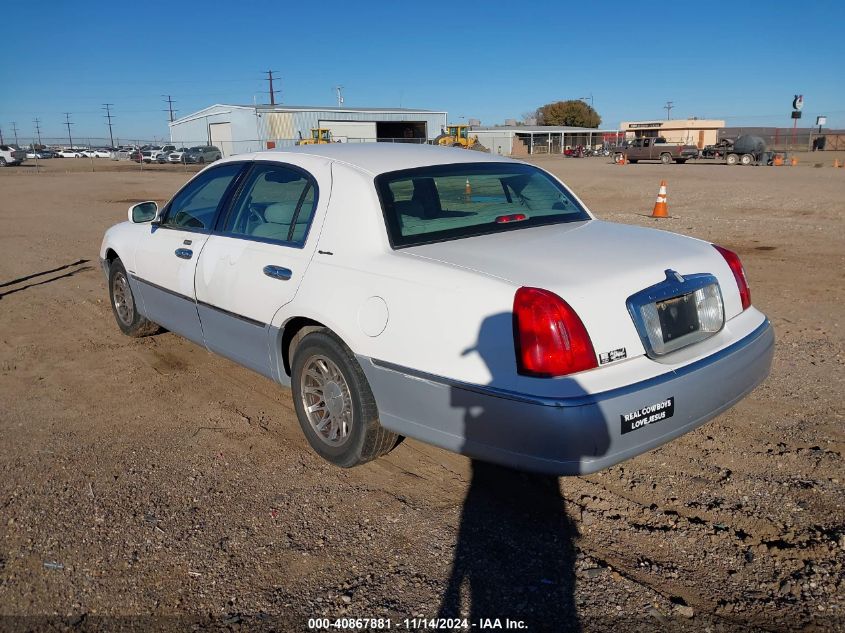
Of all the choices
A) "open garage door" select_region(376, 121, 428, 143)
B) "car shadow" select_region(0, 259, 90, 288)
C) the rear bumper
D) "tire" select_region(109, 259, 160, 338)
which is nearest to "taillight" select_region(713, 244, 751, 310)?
the rear bumper

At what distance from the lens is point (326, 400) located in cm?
378

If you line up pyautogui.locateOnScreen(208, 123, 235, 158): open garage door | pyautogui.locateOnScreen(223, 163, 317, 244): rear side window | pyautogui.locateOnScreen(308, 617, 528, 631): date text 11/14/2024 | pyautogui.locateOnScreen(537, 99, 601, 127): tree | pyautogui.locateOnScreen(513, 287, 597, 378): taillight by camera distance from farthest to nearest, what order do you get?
pyautogui.locateOnScreen(537, 99, 601, 127): tree
pyautogui.locateOnScreen(208, 123, 235, 158): open garage door
pyautogui.locateOnScreen(223, 163, 317, 244): rear side window
pyautogui.locateOnScreen(513, 287, 597, 378): taillight
pyautogui.locateOnScreen(308, 617, 528, 631): date text 11/14/2024

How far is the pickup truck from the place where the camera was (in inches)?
1726

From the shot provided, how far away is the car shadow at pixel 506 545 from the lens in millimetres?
2664

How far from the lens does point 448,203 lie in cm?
400

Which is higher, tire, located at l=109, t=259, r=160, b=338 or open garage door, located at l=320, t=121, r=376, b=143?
open garage door, located at l=320, t=121, r=376, b=143

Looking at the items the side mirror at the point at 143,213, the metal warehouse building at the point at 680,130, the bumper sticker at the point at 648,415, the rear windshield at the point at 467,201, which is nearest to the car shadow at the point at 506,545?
the bumper sticker at the point at 648,415

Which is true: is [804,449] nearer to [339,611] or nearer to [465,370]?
[465,370]

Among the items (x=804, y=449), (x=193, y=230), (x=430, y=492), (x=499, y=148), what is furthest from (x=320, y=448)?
(x=499, y=148)

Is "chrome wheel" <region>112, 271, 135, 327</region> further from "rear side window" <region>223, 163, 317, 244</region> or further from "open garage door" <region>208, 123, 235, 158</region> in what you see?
"open garage door" <region>208, 123, 235, 158</region>

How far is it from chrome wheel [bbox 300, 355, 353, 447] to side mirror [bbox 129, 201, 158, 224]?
2.47m

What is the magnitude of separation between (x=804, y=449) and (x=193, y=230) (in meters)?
4.05

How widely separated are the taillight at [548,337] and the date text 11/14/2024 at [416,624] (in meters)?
0.96

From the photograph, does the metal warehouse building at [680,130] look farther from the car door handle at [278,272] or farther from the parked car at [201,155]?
the car door handle at [278,272]
